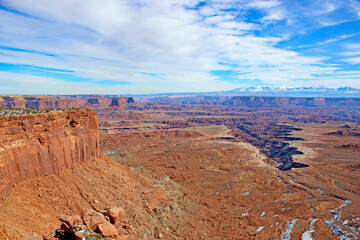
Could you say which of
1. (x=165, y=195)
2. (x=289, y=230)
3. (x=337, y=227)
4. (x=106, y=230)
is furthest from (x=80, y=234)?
(x=337, y=227)

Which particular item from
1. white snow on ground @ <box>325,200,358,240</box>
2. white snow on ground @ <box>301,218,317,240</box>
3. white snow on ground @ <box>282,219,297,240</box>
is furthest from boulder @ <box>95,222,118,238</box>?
white snow on ground @ <box>325,200,358,240</box>

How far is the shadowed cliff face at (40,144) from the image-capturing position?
696 inches

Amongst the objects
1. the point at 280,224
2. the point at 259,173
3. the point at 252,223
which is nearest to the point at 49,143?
the point at 252,223

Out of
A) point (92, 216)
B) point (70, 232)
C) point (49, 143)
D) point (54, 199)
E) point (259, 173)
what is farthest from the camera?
point (259, 173)

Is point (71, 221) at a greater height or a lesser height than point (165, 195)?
greater

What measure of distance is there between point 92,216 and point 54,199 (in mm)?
5095

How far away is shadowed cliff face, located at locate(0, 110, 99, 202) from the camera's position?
696 inches

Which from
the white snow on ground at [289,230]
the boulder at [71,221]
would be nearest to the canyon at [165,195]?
the white snow on ground at [289,230]

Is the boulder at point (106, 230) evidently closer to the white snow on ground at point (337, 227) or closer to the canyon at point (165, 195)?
the canyon at point (165, 195)

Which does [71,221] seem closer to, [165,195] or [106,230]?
[106,230]

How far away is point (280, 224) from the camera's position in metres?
28.1

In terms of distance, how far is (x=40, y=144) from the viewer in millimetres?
20781

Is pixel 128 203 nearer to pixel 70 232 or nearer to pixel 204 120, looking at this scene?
pixel 70 232

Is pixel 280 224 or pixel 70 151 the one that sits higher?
pixel 70 151
